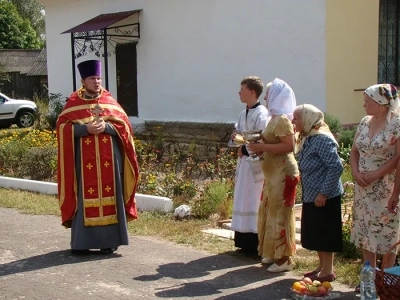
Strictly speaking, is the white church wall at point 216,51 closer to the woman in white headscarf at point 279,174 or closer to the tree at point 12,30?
the woman in white headscarf at point 279,174

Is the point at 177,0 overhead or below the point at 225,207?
overhead

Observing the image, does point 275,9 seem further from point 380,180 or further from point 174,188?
point 380,180

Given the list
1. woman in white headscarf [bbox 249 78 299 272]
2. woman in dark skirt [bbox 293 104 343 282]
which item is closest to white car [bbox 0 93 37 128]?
woman in white headscarf [bbox 249 78 299 272]

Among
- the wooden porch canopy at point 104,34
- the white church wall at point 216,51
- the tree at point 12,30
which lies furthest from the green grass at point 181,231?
the tree at point 12,30

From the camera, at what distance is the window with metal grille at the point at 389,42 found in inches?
516

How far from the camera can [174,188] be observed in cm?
922

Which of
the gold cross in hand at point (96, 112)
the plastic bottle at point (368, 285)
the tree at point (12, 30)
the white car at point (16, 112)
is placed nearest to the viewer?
the plastic bottle at point (368, 285)

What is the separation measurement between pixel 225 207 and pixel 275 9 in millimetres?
5689

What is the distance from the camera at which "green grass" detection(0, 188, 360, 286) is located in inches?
235

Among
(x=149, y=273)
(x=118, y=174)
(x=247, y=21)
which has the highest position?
(x=247, y=21)

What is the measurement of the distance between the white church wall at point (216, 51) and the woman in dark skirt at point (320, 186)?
679cm

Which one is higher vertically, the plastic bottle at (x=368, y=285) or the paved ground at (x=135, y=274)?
the plastic bottle at (x=368, y=285)

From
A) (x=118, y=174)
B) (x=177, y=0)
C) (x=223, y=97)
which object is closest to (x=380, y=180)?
(x=118, y=174)

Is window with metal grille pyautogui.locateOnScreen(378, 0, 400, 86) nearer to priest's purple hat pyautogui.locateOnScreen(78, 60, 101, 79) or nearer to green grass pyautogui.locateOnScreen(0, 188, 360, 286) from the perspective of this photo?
green grass pyautogui.locateOnScreen(0, 188, 360, 286)
